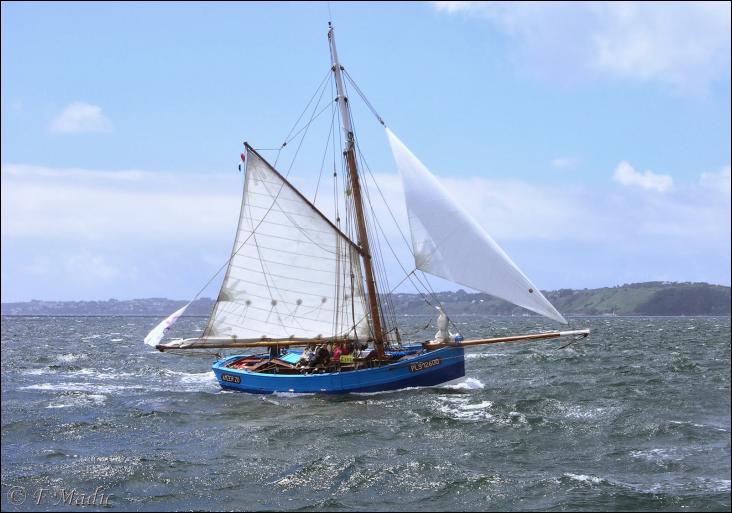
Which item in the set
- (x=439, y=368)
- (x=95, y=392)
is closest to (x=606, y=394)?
(x=439, y=368)

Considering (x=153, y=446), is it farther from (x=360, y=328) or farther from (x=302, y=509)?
(x=360, y=328)

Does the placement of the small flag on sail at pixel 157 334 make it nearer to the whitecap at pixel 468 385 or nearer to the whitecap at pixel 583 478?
the whitecap at pixel 468 385

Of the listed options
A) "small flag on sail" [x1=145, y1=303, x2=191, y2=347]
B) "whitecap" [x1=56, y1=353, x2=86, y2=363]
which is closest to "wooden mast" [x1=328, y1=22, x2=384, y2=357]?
"small flag on sail" [x1=145, y1=303, x2=191, y2=347]

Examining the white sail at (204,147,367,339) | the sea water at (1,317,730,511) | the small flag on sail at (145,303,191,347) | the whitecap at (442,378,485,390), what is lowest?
the sea water at (1,317,730,511)

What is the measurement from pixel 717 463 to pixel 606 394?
13417 mm

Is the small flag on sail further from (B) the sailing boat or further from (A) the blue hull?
(A) the blue hull

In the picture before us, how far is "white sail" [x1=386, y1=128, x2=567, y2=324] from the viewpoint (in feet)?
106

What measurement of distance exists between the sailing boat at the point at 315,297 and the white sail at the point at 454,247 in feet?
0.24

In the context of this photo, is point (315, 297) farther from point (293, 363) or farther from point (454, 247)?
point (454, 247)

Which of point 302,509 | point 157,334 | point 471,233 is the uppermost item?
point 471,233

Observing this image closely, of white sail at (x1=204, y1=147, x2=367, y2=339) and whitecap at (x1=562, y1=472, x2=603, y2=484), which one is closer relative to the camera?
whitecap at (x1=562, y1=472, x2=603, y2=484)

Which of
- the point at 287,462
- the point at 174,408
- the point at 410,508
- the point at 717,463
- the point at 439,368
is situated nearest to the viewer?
the point at 410,508

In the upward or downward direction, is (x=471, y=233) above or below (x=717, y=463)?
above

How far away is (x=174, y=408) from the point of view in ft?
105
